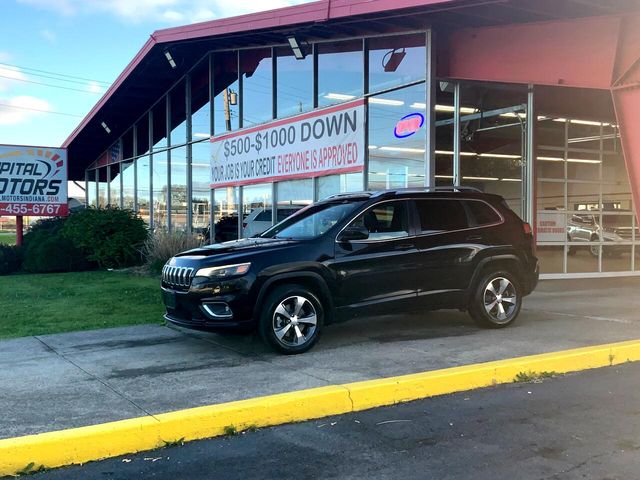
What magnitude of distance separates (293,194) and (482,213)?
7.29 meters

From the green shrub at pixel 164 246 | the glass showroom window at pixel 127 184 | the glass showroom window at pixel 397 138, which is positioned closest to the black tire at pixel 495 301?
the glass showroom window at pixel 397 138

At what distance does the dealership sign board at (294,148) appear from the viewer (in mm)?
13070

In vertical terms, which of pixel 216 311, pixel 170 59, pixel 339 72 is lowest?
pixel 216 311

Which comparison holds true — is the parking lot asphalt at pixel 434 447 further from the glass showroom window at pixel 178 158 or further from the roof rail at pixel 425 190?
the glass showroom window at pixel 178 158

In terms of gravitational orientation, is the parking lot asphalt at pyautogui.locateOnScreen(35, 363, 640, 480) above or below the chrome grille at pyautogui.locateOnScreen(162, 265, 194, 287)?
below

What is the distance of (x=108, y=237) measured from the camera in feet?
58.3

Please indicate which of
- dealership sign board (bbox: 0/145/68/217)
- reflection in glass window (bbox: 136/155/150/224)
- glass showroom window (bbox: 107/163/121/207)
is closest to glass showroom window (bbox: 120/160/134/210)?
glass showroom window (bbox: 107/163/121/207)

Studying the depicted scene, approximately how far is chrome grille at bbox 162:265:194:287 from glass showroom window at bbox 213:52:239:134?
10.8 metres

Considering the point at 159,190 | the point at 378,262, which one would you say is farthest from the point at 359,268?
the point at 159,190

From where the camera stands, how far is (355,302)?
711 cm

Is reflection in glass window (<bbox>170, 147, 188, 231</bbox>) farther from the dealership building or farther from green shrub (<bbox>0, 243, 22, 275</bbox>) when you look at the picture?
green shrub (<bbox>0, 243, 22, 275</bbox>)

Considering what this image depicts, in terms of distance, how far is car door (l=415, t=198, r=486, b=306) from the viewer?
758 centimetres

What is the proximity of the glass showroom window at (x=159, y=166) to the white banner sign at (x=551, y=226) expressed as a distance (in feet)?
41.9

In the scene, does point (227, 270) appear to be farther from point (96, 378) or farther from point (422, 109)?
point (422, 109)
